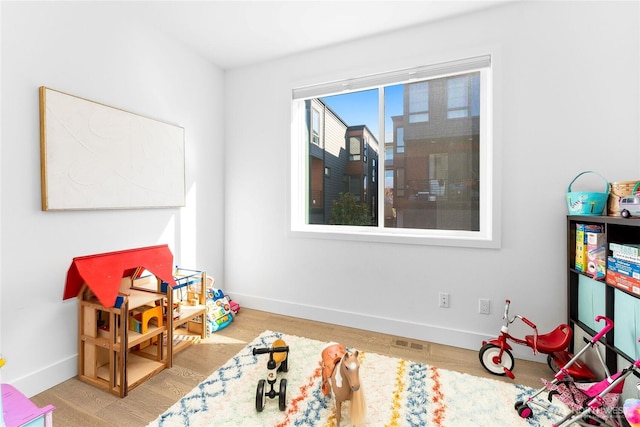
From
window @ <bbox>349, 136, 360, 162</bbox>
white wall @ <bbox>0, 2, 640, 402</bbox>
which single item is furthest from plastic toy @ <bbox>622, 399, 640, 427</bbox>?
window @ <bbox>349, 136, 360, 162</bbox>

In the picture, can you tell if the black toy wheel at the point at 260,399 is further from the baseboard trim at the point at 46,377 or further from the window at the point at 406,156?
the window at the point at 406,156

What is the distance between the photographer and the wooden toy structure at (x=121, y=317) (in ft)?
5.56

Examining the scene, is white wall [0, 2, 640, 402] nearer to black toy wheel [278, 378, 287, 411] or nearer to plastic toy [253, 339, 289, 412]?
plastic toy [253, 339, 289, 412]

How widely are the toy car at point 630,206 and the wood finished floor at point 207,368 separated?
1.13 meters

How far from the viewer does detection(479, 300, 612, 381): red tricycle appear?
5.62ft

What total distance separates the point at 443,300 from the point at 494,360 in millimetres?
534

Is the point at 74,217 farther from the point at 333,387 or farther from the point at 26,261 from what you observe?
the point at 333,387

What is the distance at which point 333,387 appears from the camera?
1.41m

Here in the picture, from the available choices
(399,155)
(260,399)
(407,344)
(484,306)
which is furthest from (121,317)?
(484,306)

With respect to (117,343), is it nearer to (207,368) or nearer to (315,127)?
(207,368)

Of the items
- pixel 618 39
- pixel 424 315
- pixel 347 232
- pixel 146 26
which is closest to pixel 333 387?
pixel 424 315

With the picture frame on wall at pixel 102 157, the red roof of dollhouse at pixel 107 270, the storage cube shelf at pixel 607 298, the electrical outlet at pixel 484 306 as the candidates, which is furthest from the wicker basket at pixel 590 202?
the picture frame on wall at pixel 102 157

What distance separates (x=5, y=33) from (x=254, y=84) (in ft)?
6.00

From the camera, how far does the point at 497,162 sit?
2.13 m
